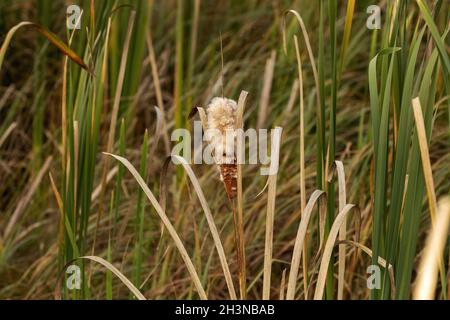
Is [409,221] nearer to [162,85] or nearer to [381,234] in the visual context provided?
[381,234]

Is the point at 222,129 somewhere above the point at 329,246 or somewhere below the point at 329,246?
above

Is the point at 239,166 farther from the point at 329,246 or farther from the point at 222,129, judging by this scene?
the point at 329,246

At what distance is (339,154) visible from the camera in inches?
81.0

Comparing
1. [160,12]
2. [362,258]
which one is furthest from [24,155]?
[362,258]

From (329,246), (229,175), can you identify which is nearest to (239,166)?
(229,175)

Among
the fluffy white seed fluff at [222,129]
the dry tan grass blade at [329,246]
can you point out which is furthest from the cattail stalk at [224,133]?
the dry tan grass blade at [329,246]

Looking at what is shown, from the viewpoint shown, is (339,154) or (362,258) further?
(339,154)

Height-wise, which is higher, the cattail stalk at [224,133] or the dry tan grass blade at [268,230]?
the cattail stalk at [224,133]

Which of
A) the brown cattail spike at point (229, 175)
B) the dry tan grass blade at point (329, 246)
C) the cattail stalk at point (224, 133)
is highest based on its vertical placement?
the cattail stalk at point (224, 133)

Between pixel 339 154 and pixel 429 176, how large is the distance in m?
1.08

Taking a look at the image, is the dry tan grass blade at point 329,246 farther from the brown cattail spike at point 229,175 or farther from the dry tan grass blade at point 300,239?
the brown cattail spike at point 229,175

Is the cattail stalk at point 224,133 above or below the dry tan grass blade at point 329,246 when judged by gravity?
above

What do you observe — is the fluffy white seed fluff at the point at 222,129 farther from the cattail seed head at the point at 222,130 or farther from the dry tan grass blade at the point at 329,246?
the dry tan grass blade at the point at 329,246

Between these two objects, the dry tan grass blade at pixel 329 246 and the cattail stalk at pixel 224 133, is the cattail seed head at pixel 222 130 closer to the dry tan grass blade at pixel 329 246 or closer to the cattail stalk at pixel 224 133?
the cattail stalk at pixel 224 133
